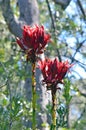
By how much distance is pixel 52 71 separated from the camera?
6.36ft

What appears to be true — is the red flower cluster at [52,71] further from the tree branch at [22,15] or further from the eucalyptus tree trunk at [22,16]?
the tree branch at [22,15]

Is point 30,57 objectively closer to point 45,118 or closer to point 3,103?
point 3,103

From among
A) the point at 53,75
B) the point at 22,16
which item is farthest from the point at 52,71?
the point at 22,16

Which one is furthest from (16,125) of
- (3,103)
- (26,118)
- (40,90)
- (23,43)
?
(23,43)

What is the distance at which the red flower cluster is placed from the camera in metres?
1.93

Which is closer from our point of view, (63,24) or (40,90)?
(40,90)

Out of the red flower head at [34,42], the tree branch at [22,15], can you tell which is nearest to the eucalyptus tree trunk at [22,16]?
the tree branch at [22,15]

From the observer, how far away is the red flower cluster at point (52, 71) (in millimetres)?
1926

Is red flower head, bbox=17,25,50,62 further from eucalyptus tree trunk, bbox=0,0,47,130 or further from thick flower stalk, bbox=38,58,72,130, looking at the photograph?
eucalyptus tree trunk, bbox=0,0,47,130

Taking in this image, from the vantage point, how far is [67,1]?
644 cm

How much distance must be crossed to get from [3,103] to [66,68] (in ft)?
6.13

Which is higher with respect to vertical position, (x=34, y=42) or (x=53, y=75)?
(x=34, y=42)

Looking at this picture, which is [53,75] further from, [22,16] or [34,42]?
[22,16]

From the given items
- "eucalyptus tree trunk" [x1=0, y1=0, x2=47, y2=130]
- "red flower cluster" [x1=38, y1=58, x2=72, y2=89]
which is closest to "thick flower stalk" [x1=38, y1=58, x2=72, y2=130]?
"red flower cluster" [x1=38, y1=58, x2=72, y2=89]
